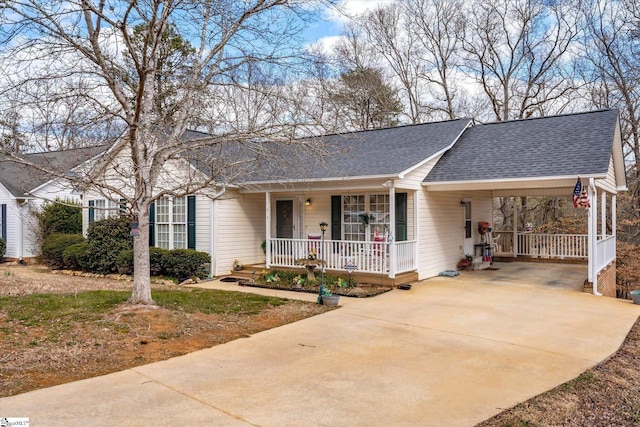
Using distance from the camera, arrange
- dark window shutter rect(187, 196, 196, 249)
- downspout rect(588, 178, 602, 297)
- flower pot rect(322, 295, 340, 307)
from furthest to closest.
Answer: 1. dark window shutter rect(187, 196, 196, 249)
2. downspout rect(588, 178, 602, 297)
3. flower pot rect(322, 295, 340, 307)

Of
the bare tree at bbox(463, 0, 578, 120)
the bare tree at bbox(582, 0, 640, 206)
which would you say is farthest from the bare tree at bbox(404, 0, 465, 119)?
the bare tree at bbox(582, 0, 640, 206)

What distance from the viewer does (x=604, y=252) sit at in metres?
12.2

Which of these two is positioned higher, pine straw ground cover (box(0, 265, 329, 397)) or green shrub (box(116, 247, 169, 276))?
green shrub (box(116, 247, 169, 276))

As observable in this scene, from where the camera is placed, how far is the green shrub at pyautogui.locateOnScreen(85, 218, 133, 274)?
13.7m

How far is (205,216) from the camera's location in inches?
514

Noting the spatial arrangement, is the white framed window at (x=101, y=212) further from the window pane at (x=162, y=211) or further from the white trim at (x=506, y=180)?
the white trim at (x=506, y=180)

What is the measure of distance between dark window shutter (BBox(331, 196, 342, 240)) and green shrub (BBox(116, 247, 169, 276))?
15.5ft

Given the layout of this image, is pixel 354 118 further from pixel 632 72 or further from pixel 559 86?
pixel 632 72

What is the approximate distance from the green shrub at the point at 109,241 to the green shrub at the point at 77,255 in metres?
0.46

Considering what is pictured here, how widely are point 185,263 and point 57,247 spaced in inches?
230

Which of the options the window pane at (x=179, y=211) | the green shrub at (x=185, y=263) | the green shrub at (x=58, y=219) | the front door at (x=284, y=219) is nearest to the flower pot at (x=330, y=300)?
the green shrub at (x=185, y=263)

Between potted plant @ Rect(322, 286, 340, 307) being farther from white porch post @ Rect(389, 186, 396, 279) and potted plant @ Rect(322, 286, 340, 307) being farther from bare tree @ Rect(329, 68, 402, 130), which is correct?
bare tree @ Rect(329, 68, 402, 130)

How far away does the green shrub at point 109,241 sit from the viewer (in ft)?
45.0

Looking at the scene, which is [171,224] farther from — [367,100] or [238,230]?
[367,100]
